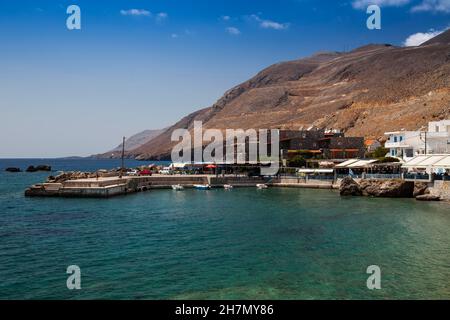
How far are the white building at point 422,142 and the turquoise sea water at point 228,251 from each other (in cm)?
2270

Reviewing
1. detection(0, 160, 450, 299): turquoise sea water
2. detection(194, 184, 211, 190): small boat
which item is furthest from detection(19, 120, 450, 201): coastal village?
detection(0, 160, 450, 299): turquoise sea water

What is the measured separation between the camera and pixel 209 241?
1133 inches

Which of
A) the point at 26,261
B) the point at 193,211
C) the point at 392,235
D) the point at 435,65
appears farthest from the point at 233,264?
the point at 435,65

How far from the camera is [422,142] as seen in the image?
221ft

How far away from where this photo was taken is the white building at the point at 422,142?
64500 millimetres

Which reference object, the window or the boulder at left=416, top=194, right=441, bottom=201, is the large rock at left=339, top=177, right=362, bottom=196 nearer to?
the boulder at left=416, top=194, right=441, bottom=201

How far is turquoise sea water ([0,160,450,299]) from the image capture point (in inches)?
723

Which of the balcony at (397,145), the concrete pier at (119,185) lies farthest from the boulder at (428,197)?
the concrete pier at (119,185)

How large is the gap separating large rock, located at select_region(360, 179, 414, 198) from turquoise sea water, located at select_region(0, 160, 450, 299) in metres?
7.62

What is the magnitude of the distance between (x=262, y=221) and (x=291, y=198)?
20.0 meters

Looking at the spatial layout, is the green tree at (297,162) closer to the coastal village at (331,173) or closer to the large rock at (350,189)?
the coastal village at (331,173)

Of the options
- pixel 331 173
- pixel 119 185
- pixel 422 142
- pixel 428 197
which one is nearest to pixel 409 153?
pixel 422 142

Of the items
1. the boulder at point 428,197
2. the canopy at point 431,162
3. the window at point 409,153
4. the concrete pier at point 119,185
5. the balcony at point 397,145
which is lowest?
the boulder at point 428,197

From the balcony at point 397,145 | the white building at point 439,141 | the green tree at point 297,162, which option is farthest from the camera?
the green tree at point 297,162
